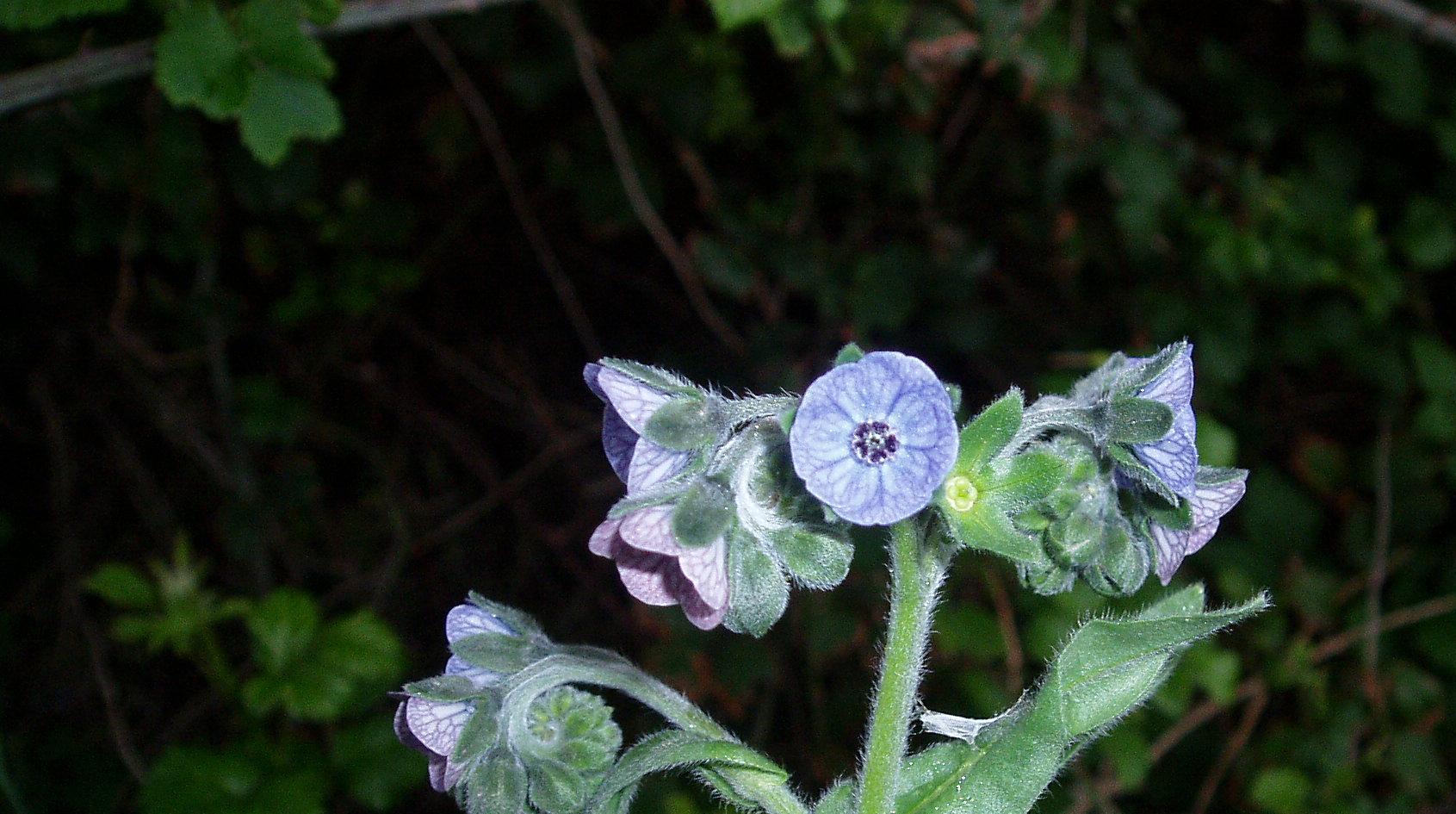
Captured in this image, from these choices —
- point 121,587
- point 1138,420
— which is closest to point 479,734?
point 1138,420

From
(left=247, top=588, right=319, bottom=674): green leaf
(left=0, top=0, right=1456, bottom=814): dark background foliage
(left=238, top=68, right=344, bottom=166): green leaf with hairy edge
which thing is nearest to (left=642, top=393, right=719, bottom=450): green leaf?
(left=238, top=68, right=344, bottom=166): green leaf with hairy edge

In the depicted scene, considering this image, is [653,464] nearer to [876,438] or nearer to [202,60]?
[876,438]

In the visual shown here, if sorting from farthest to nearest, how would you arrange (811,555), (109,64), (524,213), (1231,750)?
1. (524,213)
2. (1231,750)
3. (109,64)
4. (811,555)

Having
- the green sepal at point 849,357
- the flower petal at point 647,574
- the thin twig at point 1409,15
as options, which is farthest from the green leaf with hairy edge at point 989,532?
the thin twig at point 1409,15

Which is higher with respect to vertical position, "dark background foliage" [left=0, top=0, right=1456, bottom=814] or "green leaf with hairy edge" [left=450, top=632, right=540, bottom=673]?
"green leaf with hairy edge" [left=450, top=632, right=540, bottom=673]

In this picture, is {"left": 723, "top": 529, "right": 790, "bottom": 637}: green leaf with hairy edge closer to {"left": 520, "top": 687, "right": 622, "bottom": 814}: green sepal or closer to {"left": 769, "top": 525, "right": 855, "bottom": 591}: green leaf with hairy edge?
{"left": 769, "top": 525, "right": 855, "bottom": 591}: green leaf with hairy edge

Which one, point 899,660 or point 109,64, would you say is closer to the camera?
point 899,660
